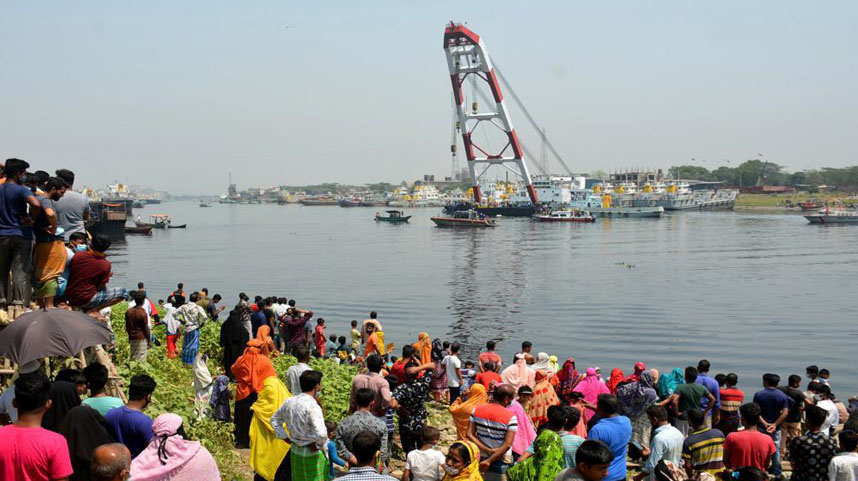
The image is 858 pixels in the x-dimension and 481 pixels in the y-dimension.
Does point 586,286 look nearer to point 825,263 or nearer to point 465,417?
point 825,263

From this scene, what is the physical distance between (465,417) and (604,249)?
1749 inches

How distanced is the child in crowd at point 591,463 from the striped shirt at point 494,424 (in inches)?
45.2

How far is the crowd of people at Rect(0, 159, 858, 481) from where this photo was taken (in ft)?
12.4

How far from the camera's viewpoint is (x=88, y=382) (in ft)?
14.2

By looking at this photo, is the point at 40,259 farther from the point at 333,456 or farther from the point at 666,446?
the point at 666,446

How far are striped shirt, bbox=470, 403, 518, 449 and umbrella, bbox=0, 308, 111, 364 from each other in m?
2.74

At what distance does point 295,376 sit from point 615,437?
8.72 ft

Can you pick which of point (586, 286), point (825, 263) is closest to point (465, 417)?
point (586, 286)

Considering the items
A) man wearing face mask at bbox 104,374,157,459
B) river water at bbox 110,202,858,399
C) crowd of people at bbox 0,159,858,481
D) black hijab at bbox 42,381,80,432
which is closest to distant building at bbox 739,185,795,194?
river water at bbox 110,202,858,399

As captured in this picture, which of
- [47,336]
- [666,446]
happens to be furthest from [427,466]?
[47,336]

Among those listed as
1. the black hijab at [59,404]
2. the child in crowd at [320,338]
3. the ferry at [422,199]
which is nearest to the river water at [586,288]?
the child in crowd at [320,338]

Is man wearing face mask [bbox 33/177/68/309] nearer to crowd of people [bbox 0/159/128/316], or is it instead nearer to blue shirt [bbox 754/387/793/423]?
crowd of people [bbox 0/159/128/316]

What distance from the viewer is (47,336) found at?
4.58 meters

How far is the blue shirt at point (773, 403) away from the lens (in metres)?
6.51
